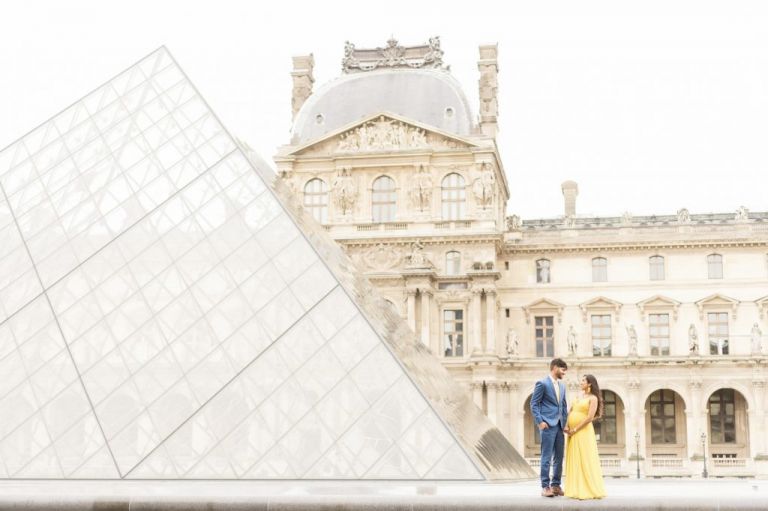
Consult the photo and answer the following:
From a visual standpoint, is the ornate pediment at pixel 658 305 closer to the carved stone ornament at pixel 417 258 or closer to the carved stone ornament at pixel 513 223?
the carved stone ornament at pixel 513 223

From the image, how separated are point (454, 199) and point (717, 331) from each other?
10.5 metres

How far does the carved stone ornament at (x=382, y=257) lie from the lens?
37375mm

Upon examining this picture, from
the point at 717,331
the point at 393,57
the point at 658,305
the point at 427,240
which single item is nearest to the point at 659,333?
the point at 658,305

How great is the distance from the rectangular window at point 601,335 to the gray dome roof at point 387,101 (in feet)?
27.6

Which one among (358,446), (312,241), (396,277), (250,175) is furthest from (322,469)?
(396,277)

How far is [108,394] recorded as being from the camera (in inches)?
448

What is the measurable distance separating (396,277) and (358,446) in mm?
26480

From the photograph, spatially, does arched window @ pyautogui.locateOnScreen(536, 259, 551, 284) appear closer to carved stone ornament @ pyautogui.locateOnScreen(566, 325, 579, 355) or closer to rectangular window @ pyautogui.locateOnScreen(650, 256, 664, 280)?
carved stone ornament @ pyautogui.locateOnScreen(566, 325, 579, 355)

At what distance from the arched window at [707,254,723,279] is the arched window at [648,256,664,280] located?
64.9 inches

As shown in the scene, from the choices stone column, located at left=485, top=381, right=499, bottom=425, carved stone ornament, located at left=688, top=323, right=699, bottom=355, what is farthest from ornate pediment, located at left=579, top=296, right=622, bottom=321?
stone column, located at left=485, top=381, right=499, bottom=425

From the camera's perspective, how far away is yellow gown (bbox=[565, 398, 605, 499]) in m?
8.62

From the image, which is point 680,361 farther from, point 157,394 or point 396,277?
point 157,394

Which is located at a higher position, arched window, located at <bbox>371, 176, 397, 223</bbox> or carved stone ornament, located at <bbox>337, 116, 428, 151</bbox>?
carved stone ornament, located at <bbox>337, 116, 428, 151</bbox>

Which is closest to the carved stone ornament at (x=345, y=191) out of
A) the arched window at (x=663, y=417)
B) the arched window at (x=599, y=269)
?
the arched window at (x=599, y=269)
